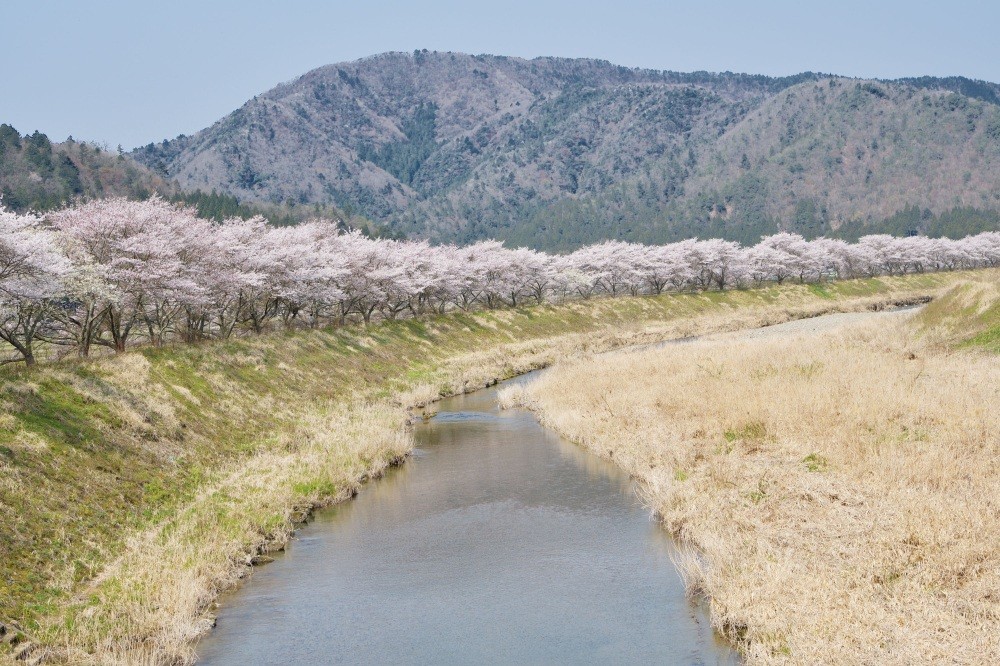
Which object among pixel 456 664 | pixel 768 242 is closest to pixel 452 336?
pixel 456 664

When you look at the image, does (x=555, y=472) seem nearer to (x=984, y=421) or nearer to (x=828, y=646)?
(x=984, y=421)

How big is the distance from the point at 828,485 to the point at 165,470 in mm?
19603

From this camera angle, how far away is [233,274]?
4738cm

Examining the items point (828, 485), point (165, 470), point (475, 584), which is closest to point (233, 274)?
point (165, 470)

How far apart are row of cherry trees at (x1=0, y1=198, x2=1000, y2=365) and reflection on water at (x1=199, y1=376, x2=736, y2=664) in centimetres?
1410

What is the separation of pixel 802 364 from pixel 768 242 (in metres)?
116

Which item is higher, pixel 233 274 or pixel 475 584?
pixel 233 274

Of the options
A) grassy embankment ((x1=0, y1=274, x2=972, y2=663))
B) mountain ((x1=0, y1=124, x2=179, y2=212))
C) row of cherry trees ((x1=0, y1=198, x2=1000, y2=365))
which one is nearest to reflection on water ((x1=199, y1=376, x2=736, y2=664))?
grassy embankment ((x1=0, y1=274, x2=972, y2=663))

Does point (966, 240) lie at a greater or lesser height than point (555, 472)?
greater

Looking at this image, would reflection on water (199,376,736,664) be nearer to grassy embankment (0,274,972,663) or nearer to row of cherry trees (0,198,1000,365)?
grassy embankment (0,274,972,663)

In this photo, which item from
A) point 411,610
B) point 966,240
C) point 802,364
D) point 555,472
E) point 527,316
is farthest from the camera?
point 966,240

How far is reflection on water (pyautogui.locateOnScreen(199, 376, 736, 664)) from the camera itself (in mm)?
15578

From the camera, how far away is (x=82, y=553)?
18.3 metres

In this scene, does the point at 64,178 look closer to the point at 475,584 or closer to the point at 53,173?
the point at 53,173
